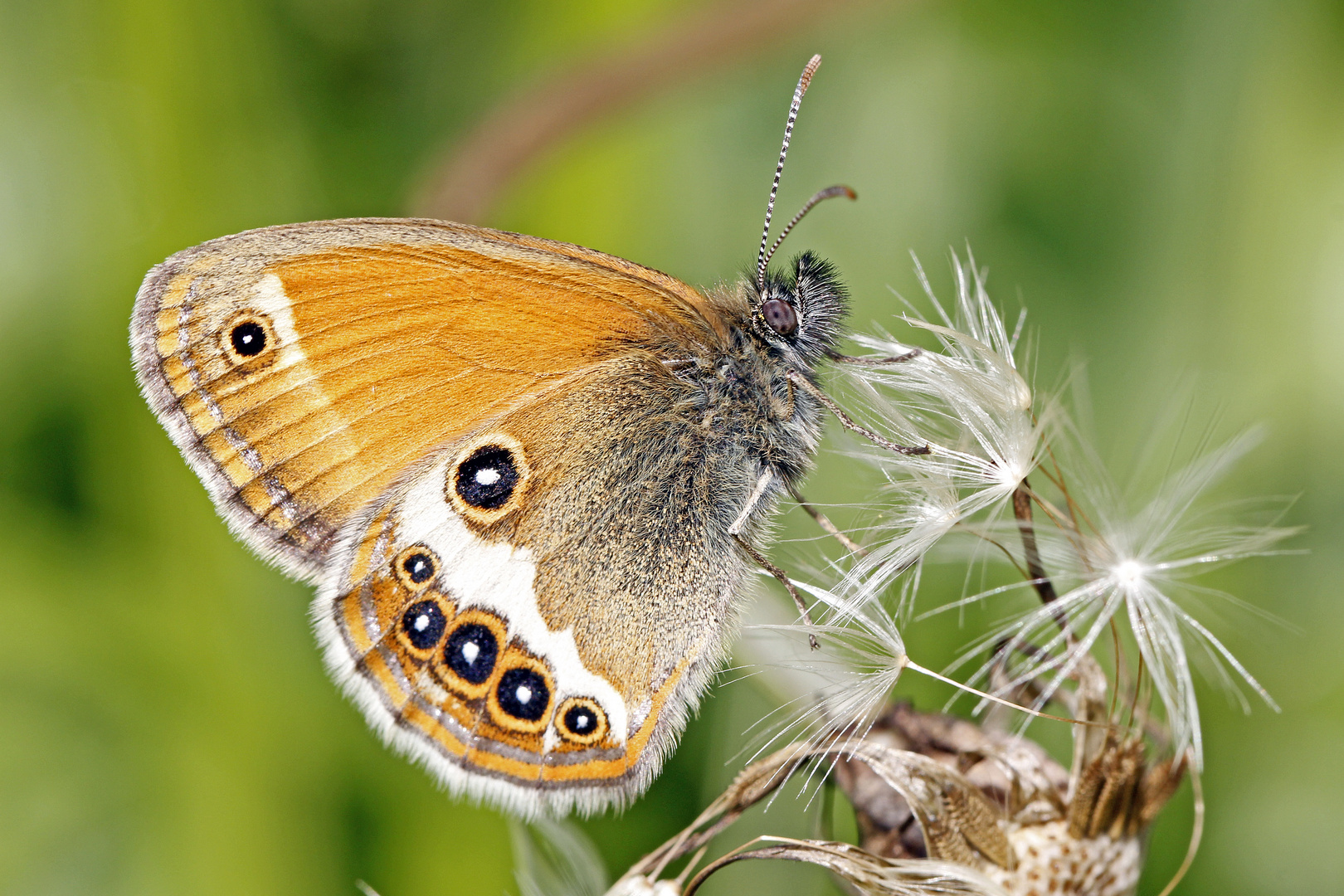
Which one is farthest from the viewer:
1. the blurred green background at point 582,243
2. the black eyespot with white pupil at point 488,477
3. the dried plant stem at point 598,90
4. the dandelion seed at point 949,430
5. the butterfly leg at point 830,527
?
the blurred green background at point 582,243

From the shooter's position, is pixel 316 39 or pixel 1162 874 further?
pixel 316 39

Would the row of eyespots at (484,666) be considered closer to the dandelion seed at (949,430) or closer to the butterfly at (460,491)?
the butterfly at (460,491)

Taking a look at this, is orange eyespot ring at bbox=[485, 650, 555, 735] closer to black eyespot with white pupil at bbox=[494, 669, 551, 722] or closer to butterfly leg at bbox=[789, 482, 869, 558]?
black eyespot with white pupil at bbox=[494, 669, 551, 722]

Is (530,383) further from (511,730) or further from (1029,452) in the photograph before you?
(1029,452)

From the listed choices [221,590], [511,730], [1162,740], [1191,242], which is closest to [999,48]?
[1191,242]

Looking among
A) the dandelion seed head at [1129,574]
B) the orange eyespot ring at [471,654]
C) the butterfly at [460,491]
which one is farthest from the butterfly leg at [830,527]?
the orange eyespot ring at [471,654]

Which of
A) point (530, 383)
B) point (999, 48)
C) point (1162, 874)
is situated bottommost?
point (1162, 874)

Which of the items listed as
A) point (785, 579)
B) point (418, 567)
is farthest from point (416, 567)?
point (785, 579)
